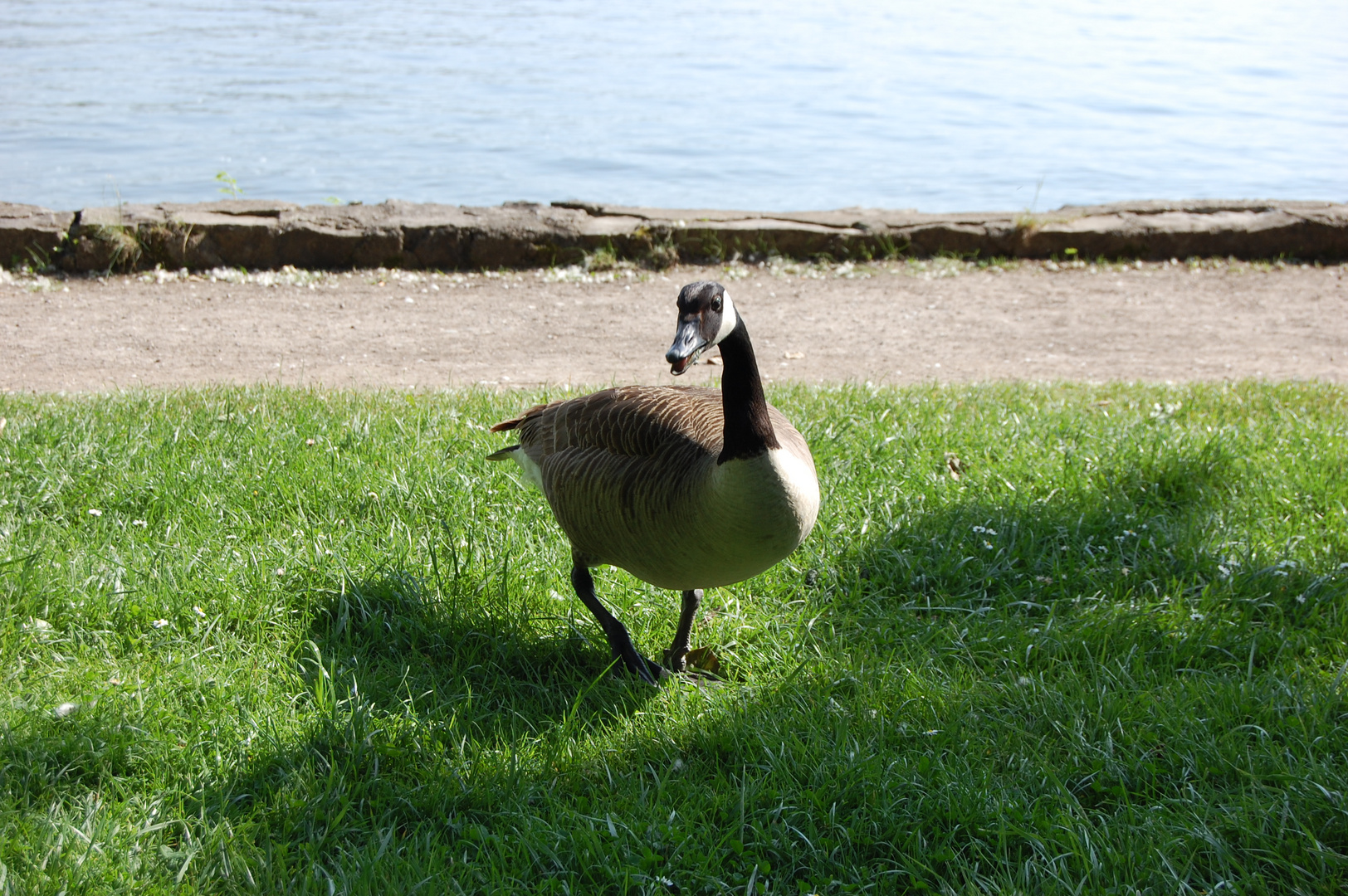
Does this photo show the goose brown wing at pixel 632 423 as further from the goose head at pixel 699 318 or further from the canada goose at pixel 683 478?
the goose head at pixel 699 318

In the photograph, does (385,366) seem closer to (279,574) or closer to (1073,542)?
(279,574)

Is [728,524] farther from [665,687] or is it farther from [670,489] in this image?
[665,687]

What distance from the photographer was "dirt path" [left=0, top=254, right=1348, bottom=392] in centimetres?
639

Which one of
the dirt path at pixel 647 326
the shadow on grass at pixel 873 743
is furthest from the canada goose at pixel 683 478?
the dirt path at pixel 647 326

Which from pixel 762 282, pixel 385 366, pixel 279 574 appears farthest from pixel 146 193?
pixel 279 574

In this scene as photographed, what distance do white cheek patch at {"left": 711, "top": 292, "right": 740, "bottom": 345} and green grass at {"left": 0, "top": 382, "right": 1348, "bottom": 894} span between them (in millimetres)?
1152

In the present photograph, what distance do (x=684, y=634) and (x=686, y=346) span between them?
1264mm

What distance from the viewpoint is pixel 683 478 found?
9.67 feet

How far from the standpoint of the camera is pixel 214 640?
3293 millimetres

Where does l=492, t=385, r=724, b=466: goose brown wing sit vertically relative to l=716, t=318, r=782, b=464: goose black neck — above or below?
below

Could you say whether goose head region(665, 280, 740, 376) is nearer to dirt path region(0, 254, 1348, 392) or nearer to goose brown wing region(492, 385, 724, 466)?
goose brown wing region(492, 385, 724, 466)

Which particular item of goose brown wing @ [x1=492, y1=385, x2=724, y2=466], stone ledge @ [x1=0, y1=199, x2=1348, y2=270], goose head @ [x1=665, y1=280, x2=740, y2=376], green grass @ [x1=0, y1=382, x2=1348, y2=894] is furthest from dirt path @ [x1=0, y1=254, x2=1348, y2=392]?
goose head @ [x1=665, y1=280, x2=740, y2=376]

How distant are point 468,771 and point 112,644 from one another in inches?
52.0

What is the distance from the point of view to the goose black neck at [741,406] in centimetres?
281
